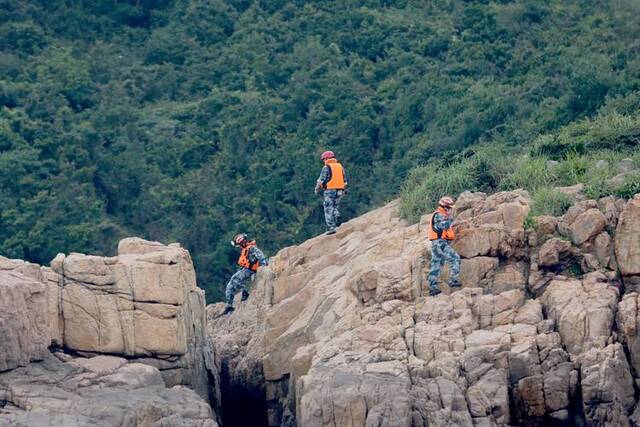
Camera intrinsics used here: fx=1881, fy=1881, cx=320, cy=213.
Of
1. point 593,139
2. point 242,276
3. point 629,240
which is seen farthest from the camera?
point 593,139

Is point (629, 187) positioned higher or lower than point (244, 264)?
lower

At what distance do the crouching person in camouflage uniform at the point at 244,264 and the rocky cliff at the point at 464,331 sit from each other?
1.52ft

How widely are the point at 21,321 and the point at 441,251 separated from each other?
23.8 feet

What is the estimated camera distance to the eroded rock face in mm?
29266

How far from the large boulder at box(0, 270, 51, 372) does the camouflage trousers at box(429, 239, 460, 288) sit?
21.8 ft

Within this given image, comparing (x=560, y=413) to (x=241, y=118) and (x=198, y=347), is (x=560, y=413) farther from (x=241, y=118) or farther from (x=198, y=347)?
(x=241, y=118)

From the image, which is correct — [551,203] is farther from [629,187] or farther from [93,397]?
[93,397]

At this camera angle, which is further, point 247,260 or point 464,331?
point 247,260

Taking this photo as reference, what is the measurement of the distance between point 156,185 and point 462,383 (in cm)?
1972

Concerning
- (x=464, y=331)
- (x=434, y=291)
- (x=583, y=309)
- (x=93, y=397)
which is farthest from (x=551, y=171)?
(x=93, y=397)

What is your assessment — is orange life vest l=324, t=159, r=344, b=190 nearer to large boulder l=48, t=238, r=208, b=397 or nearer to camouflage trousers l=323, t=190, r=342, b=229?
camouflage trousers l=323, t=190, r=342, b=229

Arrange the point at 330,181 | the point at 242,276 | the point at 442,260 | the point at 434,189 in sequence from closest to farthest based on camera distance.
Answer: the point at 442,260
the point at 330,181
the point at 434,189
the point at 242,276

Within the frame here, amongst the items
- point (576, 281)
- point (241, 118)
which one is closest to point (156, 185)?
point (241, 118)

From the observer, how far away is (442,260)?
32531 millimetres
